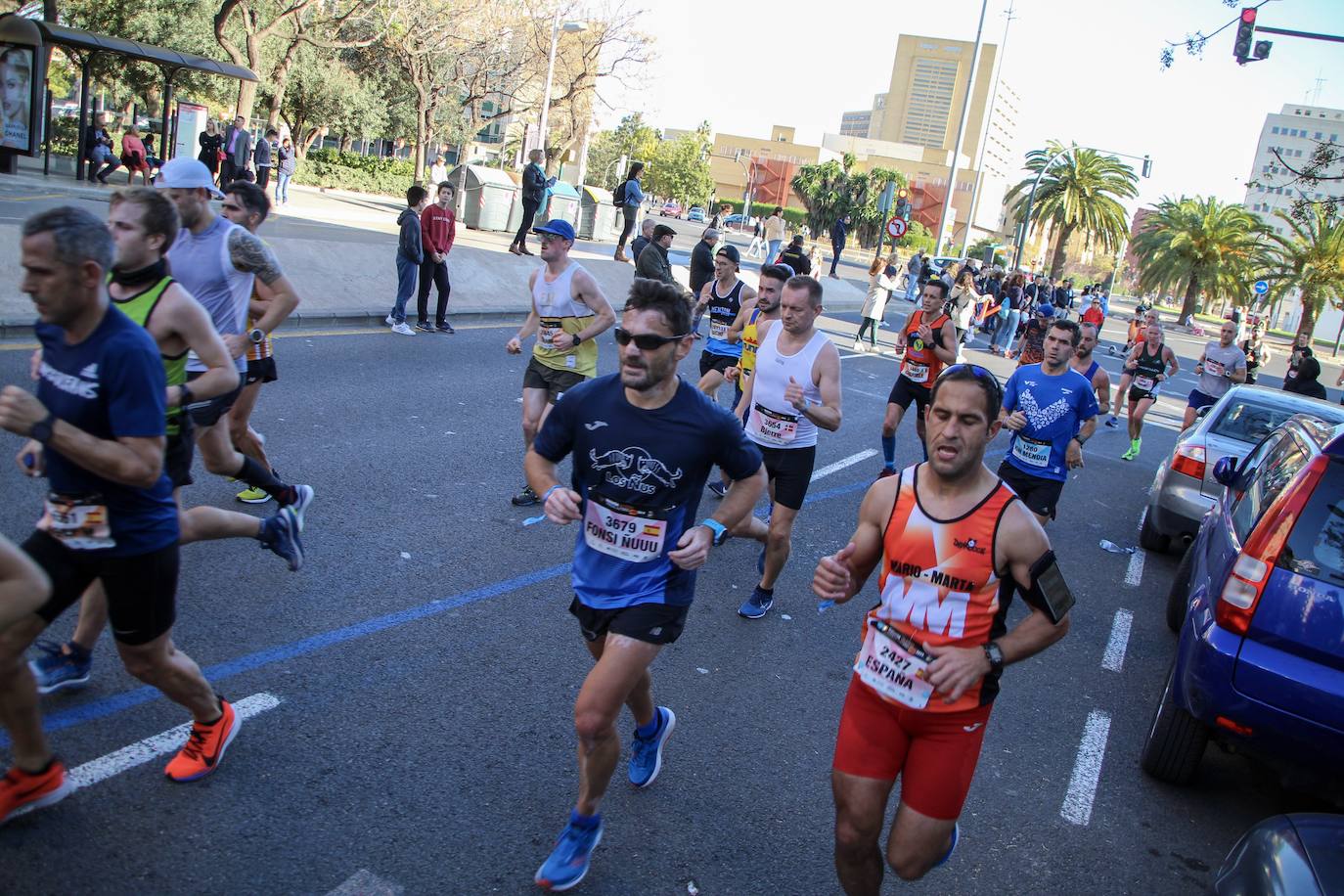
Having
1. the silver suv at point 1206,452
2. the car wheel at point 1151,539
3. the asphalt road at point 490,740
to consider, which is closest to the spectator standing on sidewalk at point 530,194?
the asphalt road at point 490,740

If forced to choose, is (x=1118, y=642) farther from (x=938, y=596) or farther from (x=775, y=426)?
(x=938, y=596)

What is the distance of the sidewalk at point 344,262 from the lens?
13.0 meters

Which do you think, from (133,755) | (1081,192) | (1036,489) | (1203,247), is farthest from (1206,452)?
(1203,247)

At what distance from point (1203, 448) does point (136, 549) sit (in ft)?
24.7

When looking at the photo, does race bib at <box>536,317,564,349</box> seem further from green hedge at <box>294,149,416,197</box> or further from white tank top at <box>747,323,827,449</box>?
green hedge at <box>294,149,416,197</box>

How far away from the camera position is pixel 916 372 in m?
9.11

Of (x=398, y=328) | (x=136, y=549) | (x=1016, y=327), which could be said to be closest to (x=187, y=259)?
(x=136, y=549)

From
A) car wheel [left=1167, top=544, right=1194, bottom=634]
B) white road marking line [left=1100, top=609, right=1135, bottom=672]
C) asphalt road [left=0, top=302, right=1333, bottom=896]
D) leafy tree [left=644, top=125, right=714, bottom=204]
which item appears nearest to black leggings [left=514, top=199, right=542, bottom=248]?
asphalt road [left=0, top=302, right=1333, bottom=896]

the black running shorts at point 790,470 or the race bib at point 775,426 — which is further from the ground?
the race bib at point 775,426

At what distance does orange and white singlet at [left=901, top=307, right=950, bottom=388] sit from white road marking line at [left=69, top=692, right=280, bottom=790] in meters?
6.47

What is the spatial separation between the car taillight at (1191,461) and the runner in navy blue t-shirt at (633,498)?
5.66m

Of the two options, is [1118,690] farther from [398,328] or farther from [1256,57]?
[1256,57]

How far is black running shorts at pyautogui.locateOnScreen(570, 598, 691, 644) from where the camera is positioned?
3.45m

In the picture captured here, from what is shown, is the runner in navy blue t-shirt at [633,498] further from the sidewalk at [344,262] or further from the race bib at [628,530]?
the sidewalk at [344,262]
